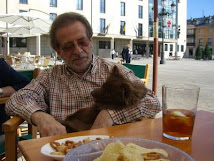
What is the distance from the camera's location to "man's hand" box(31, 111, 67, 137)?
4.90 ft

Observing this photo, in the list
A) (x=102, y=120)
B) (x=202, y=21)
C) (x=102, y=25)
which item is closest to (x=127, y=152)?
(x=102, y=120)

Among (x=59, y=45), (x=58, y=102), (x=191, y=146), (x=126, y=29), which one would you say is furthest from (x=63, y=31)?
(x=126, y=29)

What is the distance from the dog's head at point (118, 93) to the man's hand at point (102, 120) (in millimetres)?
44

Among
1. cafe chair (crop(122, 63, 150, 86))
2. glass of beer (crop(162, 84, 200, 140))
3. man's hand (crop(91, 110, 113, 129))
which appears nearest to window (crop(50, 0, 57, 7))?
cafe chair (crop(122, 63, 150, 86))

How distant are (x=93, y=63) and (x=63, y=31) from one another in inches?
13.1

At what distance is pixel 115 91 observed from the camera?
1496 mm

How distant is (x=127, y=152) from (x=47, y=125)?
94cm

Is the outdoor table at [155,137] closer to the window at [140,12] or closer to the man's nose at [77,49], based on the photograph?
the man's nose at [77,49]

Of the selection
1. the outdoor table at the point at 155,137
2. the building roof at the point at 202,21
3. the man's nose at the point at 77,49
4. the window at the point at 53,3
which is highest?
the building roof at the point at 202,21

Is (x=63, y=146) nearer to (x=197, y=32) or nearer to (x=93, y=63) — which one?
(x=93, y=63)

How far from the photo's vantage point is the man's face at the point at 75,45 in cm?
188

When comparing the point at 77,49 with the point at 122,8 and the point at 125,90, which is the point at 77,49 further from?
the point at 122,8

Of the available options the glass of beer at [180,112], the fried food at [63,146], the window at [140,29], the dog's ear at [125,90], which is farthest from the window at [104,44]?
the fried food at [63,146]

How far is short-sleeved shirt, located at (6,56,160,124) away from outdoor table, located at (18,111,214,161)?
0.35 m
